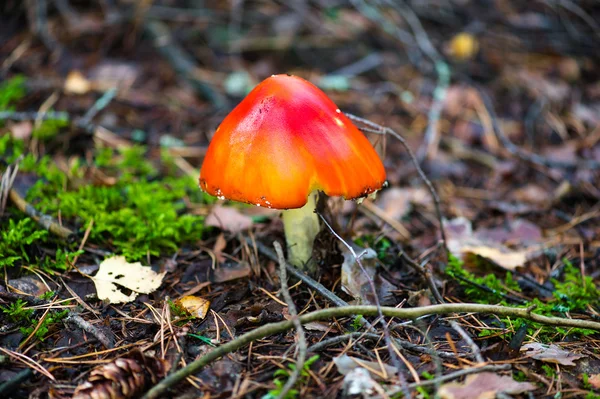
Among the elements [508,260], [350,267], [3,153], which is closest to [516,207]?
[508,260]

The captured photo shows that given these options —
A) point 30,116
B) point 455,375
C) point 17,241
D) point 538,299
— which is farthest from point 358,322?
point 30,116

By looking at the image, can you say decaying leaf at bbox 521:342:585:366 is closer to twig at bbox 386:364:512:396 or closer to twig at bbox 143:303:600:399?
twig at bbox 143:303:600:399

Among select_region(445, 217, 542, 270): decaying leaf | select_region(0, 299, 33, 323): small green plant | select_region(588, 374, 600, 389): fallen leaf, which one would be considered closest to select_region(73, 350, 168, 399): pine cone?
select_region(0, 299, 33, 323): small green plant

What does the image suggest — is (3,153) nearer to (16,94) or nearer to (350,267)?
(16,94)

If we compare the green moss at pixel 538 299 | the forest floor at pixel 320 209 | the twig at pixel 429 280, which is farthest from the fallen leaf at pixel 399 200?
the twig at pixel 429 280

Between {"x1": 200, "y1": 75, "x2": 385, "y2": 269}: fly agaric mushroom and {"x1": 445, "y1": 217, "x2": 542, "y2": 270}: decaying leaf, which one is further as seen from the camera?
{"x1": 445, "y1": 217, "x2": 542, "y2": 270}: decaying leaf

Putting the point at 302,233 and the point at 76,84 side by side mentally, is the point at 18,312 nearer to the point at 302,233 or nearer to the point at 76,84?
the point at 302,233
